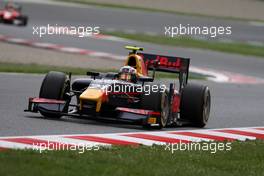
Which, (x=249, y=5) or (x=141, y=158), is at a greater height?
(x=249, y=5)

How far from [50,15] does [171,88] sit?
29.3 meters

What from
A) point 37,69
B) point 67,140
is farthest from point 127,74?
point 37,69

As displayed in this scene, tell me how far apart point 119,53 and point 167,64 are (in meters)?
15.1

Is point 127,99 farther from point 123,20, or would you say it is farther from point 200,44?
point 123,20

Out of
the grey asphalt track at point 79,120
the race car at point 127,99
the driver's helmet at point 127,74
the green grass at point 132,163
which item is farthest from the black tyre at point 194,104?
the green grass at point 132,163

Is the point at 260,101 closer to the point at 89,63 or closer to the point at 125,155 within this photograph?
the point at 89,63

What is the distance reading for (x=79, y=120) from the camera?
13.6 meters

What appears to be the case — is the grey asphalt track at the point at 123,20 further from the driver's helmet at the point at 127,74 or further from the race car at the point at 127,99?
the driver's helmet at the point at 127,74

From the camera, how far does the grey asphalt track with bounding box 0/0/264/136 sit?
41.5ft

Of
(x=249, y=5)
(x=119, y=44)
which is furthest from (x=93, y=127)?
(x=249, y=5)

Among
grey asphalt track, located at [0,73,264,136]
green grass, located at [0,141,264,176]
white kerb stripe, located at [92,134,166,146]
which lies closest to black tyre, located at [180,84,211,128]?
grey asphalt track, located at [0,73,264,136]

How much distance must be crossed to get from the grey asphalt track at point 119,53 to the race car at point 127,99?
21 centimetres

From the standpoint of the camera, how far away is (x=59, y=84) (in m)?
13.3

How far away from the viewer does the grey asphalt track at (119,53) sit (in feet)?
41.5
